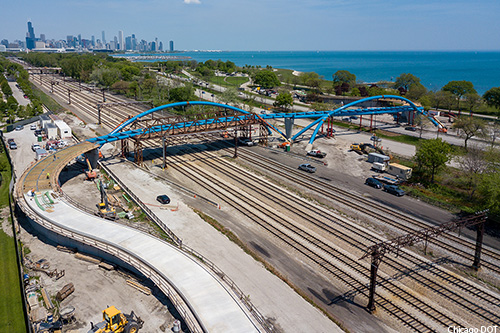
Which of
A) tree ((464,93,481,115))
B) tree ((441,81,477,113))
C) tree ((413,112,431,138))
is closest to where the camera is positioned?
tree ((413,112,431,138))

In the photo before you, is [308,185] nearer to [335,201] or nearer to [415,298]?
[335,201]

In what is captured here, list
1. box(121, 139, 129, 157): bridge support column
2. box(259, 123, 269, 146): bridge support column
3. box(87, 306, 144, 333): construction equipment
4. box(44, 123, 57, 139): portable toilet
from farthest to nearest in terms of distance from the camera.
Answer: box(44, 123, 57, 139): portable toilet < box(259, 123, 269, 146): bridge support column < box(121, 139, 129, 157): bridge support column < box(87, 306, 144, 333): construction equipment

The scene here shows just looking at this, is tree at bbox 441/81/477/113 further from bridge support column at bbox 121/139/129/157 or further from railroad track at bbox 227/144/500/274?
bridge support column at bbox 121/139/129/157

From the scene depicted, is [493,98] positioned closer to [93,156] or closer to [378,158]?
[378,158]

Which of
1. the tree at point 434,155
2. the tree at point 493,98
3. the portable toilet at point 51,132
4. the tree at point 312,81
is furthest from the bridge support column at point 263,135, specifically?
the tree at point 312,81

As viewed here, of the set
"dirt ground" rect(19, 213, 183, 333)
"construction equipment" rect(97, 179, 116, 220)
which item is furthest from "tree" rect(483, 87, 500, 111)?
"dirt ground" rect(19, 213, 183, 333)
